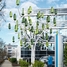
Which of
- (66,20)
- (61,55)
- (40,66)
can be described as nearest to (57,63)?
(61,55)

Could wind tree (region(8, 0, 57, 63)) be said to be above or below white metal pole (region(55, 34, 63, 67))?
above

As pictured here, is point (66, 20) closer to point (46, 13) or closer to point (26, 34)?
point (46, 13)

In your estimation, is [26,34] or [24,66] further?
[26,34]

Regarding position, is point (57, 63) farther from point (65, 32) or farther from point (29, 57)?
point (29, 57)

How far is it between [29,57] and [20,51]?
2.02 m

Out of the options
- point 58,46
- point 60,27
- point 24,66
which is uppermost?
point 60,27

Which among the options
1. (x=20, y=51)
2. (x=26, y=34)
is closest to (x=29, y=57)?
(x=20, y=51)

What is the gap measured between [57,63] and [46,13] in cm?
1745

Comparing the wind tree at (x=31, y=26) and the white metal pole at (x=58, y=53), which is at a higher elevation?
the wind tree at (x=31, y=26)

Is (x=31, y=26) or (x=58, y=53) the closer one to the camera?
(x=58, y=53)

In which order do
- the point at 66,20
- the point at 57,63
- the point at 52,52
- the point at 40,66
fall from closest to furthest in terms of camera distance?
the point at 57,63 → the point at 40,66 → the point at 66,20 → the point at 52,52

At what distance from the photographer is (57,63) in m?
20.2

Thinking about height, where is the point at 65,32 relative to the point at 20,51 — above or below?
above

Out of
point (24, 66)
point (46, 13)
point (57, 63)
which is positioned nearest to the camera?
point (57, 63)
